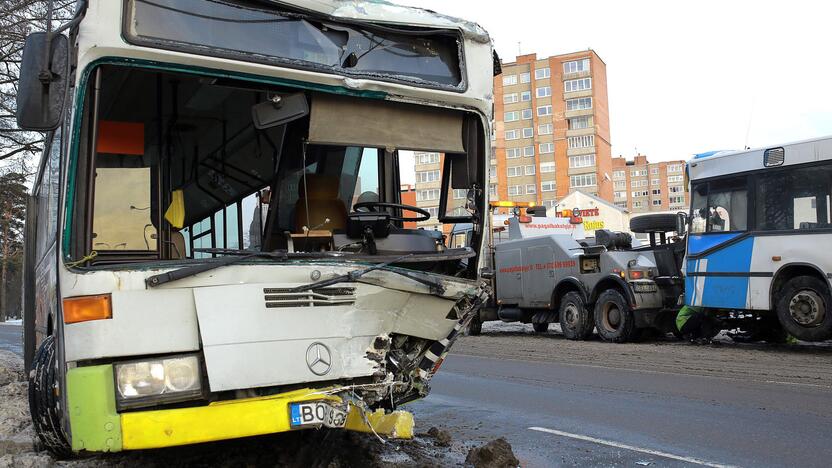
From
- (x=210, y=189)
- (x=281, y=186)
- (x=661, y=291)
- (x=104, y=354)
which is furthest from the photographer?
(x=661, y=291)

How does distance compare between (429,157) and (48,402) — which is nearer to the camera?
(48,402)

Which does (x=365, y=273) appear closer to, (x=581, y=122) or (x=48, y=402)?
(x=48, y=402)

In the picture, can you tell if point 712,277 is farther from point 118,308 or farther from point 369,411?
point 118,308

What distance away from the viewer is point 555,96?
8525cm

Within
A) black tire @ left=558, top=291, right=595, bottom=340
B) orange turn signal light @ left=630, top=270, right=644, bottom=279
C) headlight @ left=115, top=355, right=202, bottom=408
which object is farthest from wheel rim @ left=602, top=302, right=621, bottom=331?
headlight @ left=115, top=355, right=202, bottom=408

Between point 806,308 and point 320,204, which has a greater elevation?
point 320,204

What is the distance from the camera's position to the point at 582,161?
84.0 metres

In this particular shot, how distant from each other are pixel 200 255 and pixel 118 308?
0.84 m

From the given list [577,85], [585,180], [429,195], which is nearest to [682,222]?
[429,195]

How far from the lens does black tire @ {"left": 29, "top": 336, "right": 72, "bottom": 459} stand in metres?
4.35

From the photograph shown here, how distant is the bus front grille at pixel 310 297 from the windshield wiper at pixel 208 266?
8.2 inches

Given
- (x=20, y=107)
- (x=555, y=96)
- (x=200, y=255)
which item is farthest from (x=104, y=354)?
(x=555, y=96)

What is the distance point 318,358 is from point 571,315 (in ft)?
37.5

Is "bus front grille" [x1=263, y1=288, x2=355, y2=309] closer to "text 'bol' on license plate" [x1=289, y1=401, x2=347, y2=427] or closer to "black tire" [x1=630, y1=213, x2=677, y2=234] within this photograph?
"text 'bol' on license plate" [x1=289, y1=401, x2=347, y2=427]
